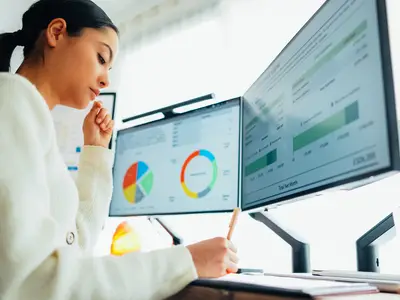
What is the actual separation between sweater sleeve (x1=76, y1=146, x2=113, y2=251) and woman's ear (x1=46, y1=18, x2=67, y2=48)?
0.32 m

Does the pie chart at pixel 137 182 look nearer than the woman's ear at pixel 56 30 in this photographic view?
No

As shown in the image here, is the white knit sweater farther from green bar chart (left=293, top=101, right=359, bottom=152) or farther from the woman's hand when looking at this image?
the woman's hand

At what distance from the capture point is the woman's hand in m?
1.22

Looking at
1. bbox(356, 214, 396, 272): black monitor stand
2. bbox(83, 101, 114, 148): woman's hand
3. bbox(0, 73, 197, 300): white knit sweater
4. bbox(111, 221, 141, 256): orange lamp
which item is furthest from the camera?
bbox(111, 221, 141, 256): orange lamp

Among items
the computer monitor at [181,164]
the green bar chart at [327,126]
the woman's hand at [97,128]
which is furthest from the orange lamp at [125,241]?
the green bar chart at [327,126]

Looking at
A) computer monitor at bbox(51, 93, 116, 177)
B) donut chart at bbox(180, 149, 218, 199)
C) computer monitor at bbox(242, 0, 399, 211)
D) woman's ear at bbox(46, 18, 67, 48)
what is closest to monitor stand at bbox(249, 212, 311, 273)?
computer monitor at bbox(242, 0, 399, 211)

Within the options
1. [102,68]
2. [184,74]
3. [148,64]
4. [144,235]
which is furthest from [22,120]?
[148,64]

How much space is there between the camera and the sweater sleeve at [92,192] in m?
1.06

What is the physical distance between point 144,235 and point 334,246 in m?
0.72

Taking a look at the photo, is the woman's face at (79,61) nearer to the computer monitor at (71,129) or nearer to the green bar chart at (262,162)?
the green bar chart at (262,162)

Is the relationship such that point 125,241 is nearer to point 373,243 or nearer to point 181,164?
point 181,164

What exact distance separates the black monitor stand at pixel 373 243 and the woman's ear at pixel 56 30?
77cm

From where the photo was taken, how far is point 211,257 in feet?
2.24

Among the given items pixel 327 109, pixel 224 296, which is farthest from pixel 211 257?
pixel 327 109
